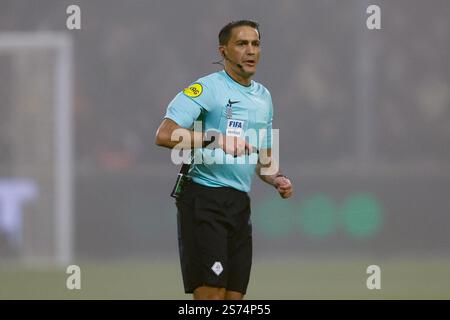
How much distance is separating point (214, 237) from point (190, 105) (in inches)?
33.9

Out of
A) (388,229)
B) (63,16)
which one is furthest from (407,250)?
(63,16)

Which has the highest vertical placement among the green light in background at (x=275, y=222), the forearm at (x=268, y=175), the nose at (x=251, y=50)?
the nose at (x=251, y=50)

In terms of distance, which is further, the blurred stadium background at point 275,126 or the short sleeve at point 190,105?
the blurred stadium background at point 275,126

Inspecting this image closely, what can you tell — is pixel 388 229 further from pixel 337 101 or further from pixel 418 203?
pixel 337 101

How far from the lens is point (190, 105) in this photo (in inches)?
330

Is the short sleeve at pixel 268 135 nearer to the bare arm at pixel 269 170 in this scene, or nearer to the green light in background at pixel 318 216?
the bare arm at pixel 269 170

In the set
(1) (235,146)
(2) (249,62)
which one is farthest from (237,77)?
(1) (235,146)

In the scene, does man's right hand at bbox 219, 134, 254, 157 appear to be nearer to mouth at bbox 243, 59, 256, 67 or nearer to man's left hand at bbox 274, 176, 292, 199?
man's left hand at bbox 274, 176, 292, 199

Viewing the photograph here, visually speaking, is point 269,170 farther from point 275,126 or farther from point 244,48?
point 275,126

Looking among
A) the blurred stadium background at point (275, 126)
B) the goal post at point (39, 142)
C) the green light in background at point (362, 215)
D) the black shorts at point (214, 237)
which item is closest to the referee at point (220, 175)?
the black shorts at point (214, 237)

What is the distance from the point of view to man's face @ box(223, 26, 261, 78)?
337 inches

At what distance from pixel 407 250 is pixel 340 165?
5.76 feet

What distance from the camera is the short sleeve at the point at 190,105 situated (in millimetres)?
8344

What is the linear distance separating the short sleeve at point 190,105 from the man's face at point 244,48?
0.27 meters
